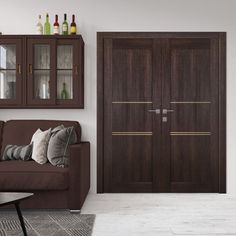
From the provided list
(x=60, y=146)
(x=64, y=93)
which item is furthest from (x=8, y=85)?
(x=60, y=146)

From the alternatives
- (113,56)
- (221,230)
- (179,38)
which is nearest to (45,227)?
(221,230)

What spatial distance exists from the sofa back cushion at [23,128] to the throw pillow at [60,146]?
49 cm

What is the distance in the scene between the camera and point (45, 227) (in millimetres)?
3359

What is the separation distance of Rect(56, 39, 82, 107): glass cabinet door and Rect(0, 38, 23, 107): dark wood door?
425mm

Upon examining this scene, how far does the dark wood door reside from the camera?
460 centimetres

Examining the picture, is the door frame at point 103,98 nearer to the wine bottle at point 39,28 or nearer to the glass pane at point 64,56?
the glass pane at point 64,56

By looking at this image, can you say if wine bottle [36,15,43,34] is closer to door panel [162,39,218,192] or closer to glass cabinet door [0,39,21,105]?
glass cabinet door [0,39,21,105]

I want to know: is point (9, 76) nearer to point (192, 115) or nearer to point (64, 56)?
point (64, 56)

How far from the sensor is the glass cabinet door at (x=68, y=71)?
15.1 ft

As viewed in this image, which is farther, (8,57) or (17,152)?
(8,57)

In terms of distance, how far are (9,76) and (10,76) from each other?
1 centimetres

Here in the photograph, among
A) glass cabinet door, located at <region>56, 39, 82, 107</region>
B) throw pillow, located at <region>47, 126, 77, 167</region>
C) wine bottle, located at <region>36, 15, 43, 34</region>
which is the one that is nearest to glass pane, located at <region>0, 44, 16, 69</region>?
wine bottle, located at <region>36, 15, 43, 34</region>

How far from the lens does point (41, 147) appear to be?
417cm

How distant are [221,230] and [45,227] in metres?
1.39
